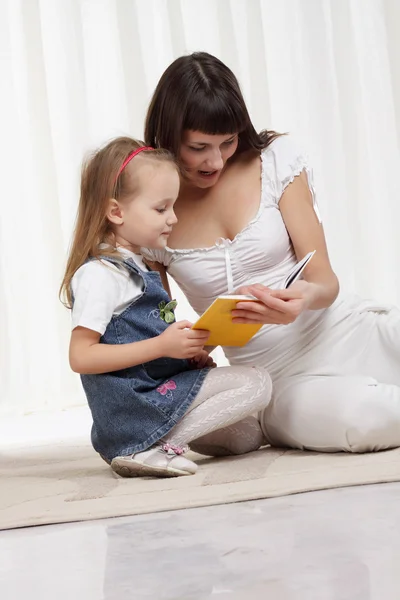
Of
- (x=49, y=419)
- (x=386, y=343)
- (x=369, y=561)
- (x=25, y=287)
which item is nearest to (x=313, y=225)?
(x=386, y=343)

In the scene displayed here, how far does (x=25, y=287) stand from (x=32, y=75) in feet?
2.74

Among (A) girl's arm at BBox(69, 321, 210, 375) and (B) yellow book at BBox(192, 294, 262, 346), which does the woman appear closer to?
(B) yellow book at BBox(192, 294, 262, 346)

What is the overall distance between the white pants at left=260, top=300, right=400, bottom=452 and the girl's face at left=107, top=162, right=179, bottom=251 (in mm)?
419

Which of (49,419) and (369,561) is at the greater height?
(369,561)

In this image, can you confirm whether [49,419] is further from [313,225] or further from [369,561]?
[369,561]

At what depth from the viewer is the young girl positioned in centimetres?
162

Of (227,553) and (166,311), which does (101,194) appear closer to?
(166,311)

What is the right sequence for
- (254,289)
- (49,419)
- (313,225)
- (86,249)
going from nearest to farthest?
(254,289)
(86,249)
(313,225)
(49,419)

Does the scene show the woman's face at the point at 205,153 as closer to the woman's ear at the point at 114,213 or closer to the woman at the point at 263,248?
the woman at the point at 263,248

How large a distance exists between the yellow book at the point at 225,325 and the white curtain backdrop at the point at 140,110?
1822 mm

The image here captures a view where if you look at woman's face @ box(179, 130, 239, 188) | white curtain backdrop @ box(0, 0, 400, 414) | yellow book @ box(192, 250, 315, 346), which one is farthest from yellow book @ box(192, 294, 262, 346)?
white curtain backdrop @ box(0, 0, 400, 414)

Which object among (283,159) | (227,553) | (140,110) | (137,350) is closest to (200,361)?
(137,350)

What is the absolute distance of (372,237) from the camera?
3.71 metres

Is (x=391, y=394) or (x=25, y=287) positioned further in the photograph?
(x=25, y=287)
